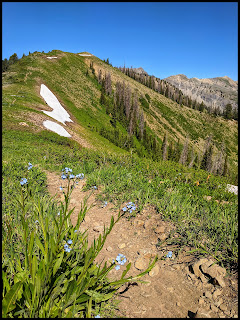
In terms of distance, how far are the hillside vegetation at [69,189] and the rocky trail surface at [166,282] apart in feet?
0.80

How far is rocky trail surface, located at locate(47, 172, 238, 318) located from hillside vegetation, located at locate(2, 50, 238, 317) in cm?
24

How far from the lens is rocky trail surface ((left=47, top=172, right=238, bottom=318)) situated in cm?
228

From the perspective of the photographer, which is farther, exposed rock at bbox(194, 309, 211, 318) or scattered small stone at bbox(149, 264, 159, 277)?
scattered small stone at bbox(149, 264, 159, 277)

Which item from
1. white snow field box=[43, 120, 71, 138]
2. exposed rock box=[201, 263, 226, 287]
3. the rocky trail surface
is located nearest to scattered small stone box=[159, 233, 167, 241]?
the rocky trail surface

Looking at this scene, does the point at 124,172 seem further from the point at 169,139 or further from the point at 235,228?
the point at 169,139

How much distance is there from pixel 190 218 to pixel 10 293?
133 inches

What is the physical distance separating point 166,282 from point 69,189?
3836mm

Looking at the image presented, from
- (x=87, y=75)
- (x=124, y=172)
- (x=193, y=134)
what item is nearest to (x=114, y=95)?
(x=87, y=75)

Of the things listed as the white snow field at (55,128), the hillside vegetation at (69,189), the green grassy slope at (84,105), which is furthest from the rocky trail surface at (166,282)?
the white snow field at (55,128)

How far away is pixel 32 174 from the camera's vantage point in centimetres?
596

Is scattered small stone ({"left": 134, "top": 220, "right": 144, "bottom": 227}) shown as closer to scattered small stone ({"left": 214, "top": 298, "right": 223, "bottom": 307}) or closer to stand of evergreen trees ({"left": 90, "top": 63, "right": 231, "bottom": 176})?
scattered small stone ({"left": 214, "top": 298, "right": 223, "bottom": 307})

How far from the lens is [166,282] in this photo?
108 inches

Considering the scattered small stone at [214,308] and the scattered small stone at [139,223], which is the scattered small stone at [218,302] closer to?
the scattered small stone at [214,308]

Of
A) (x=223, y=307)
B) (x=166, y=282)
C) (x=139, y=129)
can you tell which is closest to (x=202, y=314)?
(x=223, y=307)
